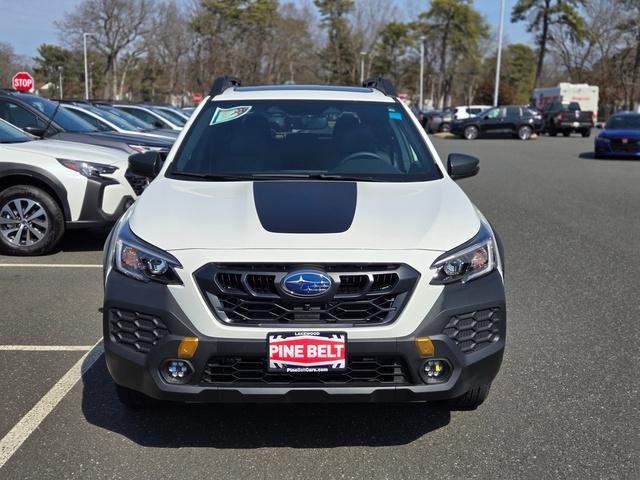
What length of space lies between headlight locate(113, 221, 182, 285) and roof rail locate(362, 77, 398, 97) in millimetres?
2507

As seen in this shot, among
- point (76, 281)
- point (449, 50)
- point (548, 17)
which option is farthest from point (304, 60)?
point (76, 281)

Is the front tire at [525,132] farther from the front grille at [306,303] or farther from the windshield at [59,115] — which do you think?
the front grille at [306,303]

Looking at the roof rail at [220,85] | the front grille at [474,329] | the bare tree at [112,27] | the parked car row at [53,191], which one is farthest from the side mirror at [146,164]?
the bare tree at [112,27]

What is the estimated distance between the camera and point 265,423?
11.4ft

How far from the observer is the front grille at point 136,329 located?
9.65 feet

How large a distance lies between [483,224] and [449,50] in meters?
71.1

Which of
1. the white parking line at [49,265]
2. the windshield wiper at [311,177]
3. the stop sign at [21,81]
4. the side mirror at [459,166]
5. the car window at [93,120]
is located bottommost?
the white parking line at [49,265]

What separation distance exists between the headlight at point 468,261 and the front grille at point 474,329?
163 mm

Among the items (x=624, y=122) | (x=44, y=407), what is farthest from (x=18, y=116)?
(x=624, y=122)

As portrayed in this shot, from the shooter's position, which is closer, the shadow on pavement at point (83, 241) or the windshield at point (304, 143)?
the windshield at point (304, 143)

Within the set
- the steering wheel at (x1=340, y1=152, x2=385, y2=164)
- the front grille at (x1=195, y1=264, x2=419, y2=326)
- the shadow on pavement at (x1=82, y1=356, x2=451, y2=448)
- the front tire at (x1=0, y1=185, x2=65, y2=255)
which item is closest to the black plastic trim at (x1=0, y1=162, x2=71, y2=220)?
the front tire at (x1=0, y1=185, x2=65, y2=255)

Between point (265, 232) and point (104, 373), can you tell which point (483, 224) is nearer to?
point (265, 232)

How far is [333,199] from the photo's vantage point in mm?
3443

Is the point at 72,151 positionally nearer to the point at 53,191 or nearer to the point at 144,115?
the point at 53,191
